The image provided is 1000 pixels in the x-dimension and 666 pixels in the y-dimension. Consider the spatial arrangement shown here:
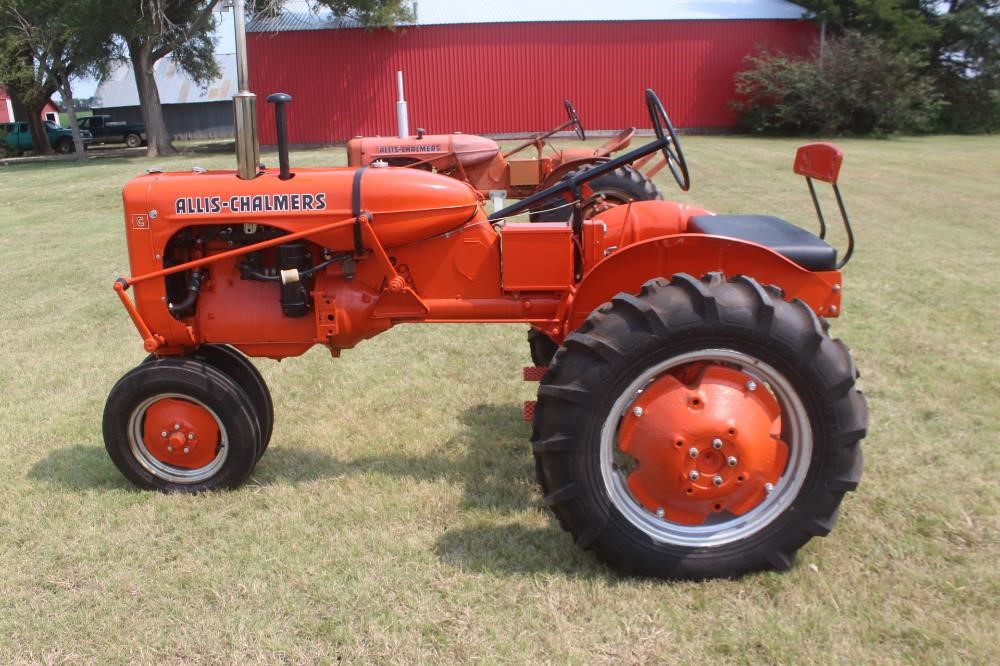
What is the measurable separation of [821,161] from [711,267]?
0.66m

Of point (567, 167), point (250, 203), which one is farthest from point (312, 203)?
point (567, 167)

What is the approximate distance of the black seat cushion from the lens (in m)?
3.21

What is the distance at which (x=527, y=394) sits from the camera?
4.83 meters

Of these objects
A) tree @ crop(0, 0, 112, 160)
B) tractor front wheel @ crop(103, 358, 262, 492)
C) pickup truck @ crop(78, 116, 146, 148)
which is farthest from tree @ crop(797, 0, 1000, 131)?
pickup truck @ crop(78, 116, 146, 148)

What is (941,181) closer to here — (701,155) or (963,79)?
(701,155)

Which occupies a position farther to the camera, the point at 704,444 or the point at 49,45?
the point at 49,45

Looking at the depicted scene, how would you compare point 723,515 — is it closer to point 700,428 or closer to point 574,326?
point 700,428

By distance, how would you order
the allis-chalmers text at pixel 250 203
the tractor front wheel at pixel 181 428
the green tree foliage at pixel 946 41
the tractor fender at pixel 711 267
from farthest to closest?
the green tree foliage at pixel 946 41 < the tractor front wheel at pixel 181 428 < the allis-chalmers text at pixel 250 203 < the tractor fender at pixel 711 267

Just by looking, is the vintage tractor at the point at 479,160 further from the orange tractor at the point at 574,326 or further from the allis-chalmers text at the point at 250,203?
the allis-chalmers text at the point at 250,203

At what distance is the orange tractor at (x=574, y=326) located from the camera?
277cm

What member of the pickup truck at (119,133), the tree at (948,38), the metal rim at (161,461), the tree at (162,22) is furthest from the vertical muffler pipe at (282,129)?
the pickup truck at (119,133)

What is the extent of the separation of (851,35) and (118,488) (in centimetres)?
2557

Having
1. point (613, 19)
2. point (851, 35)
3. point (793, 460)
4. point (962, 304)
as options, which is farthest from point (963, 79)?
point (793, 460)

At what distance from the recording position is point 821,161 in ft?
11.1
